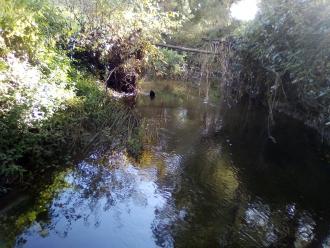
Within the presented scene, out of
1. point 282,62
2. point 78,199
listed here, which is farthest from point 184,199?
point 282,62

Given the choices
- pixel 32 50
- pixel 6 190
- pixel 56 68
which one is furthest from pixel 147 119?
pixel 6 190

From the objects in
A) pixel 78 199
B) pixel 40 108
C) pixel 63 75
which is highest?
pixel 63 75

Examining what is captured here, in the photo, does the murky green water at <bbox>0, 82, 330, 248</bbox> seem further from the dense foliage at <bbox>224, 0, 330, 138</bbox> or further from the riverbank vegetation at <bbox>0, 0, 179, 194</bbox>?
the dense foliage at <bbox>224, 0, 330, 138</bbox>

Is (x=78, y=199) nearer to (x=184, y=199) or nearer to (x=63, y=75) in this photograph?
(x=184, y=199)

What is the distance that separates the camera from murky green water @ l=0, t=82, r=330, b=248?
4988mm

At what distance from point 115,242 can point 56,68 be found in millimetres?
4641

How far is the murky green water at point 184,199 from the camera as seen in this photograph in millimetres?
4988

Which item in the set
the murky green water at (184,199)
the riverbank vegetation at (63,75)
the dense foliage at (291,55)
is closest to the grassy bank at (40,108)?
the riverbank vegetation at (63,75)

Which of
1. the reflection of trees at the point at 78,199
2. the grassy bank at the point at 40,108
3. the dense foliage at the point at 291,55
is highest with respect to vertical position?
the dense foliage at the point at 291,55

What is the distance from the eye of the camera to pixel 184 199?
615cm

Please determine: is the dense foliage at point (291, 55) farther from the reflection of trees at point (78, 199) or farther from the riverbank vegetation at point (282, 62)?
the reflection of trees at point (78, 199)

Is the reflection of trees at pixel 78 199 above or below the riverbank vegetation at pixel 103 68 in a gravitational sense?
below

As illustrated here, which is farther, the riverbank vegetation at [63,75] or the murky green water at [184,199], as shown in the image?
the riverbank vegetation at [63,75]

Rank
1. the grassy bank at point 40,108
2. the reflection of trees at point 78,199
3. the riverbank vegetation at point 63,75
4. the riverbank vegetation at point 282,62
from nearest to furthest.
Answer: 1. the reflection of trees at point 78,199
2. the grassy bank at point 40,108
3. the riverbank vegetation at point 63,75
4. the riverbank vegetation at point 282,62
